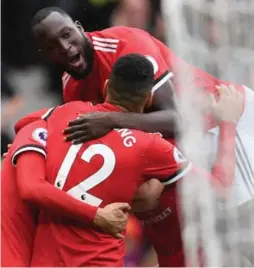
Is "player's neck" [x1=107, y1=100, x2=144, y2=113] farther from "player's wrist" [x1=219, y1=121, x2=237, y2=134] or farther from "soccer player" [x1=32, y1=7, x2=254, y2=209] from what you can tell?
"player's wrist" [x1=219, y1=121, x2=237, y2=134]

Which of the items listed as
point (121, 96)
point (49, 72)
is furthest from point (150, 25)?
point (121, 96)

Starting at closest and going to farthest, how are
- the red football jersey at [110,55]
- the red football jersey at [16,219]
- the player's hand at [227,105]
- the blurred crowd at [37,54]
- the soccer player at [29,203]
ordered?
the soccer player at [29,203], the red football jersey at [16,219], the player's hand at [227,105], the red football jersey at [110,55], the blurred crowd at [37,54]

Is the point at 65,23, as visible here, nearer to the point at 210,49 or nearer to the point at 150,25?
the point at 210,49

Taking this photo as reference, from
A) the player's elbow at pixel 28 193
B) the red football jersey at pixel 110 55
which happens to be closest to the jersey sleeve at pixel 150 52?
the red football jersey at pixel 110 55

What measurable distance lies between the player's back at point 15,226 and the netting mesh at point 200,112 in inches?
15.8

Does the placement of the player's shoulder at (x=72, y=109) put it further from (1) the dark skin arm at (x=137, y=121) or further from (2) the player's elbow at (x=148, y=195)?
(2) the player's elbow at (x=148, y=195)

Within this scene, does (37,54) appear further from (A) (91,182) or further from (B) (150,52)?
(A) (91,182)

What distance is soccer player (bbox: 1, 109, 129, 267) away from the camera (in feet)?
7.53

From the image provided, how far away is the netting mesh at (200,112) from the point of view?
2346mm

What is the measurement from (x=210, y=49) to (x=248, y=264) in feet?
1.92

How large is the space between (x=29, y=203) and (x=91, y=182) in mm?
180

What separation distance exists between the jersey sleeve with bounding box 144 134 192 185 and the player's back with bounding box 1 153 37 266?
323 millimetres

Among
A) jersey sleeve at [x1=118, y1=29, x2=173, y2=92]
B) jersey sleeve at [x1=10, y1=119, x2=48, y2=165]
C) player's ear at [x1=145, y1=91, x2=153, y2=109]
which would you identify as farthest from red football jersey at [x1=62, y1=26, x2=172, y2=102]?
jersey sleeve at [x1=10, y1=119, x2=48, y2=165]

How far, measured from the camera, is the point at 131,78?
7.77 feet
